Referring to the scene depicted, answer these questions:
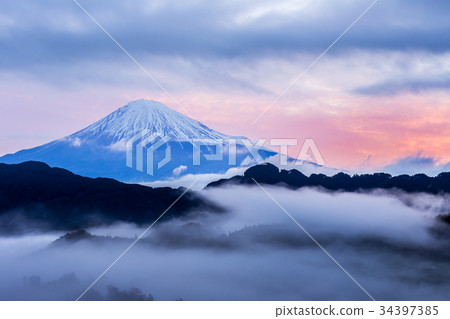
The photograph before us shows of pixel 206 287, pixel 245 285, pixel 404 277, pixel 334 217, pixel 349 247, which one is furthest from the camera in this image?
pixel 334 217

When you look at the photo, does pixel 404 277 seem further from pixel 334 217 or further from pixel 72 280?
pixel 72 280

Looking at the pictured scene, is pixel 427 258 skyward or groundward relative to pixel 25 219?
groundward

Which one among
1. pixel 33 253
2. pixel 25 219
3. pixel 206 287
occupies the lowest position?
pixel 206 287

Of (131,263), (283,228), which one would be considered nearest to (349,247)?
(283,228)

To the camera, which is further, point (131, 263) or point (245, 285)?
point (131, 263)

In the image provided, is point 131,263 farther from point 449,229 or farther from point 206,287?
point 449,229

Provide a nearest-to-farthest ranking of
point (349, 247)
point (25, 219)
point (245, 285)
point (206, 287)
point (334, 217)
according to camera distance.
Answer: point (245, 285) → point (206, 287) → point (25, 219) → point (349, 247) → point (334, 217)
